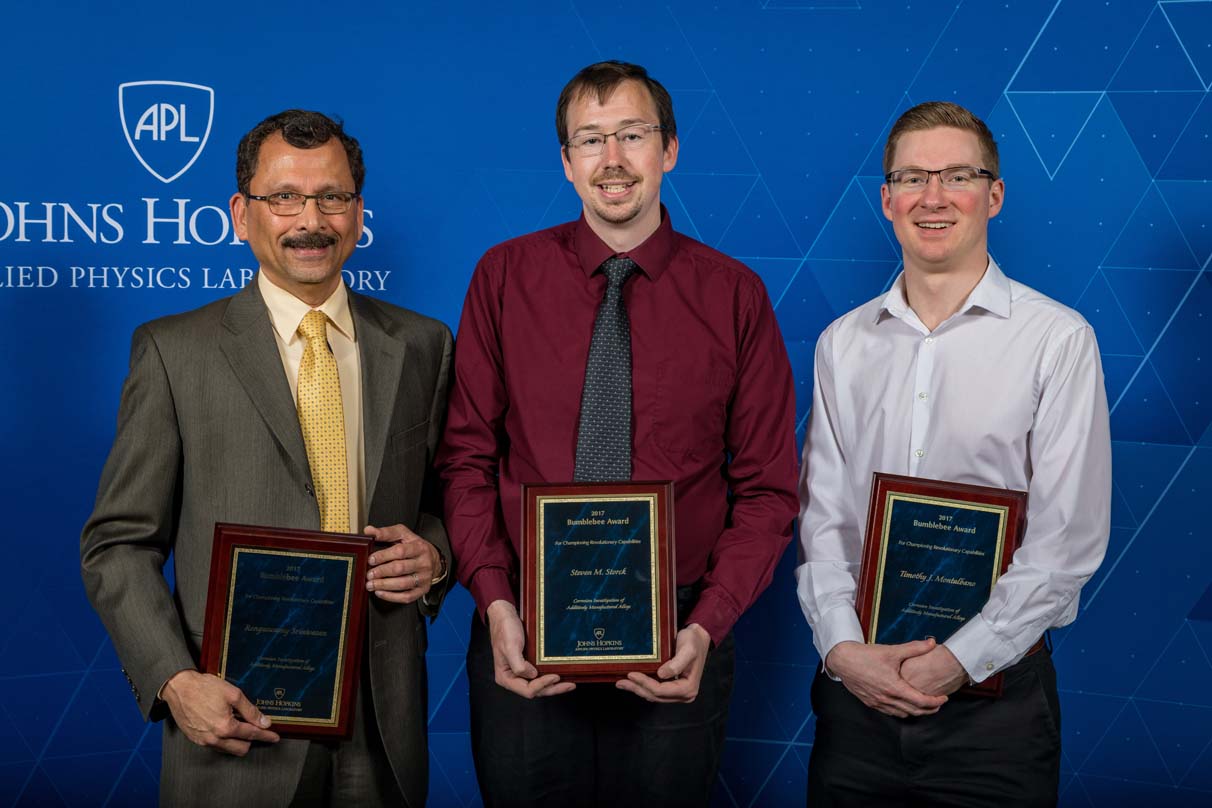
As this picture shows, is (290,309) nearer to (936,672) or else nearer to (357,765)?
(357,765)

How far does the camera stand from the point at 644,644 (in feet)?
7.11

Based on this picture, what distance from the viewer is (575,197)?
359cm

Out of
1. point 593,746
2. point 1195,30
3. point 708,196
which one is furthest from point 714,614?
point 1195,30

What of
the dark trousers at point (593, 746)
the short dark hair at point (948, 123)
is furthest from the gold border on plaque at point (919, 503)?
the short dark hair at point (948, 123)

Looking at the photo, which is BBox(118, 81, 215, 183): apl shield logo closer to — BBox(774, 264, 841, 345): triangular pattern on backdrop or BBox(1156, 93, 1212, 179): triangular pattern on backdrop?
BBox(774, 264, 841, 345): triangular pattern on backdrop

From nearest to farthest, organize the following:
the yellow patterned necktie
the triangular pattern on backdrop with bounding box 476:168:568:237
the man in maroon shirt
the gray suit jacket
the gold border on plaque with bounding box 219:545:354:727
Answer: the gold border on plaque with bounding box 219:545:354:727, the gray suit jacket, the yellow patterned necktie, the man in maroon shirt, the triangular pattern on backdrop with bounding box 476:168:568:237

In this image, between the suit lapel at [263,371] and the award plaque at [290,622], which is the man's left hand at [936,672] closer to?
the award plaque at [290,622]

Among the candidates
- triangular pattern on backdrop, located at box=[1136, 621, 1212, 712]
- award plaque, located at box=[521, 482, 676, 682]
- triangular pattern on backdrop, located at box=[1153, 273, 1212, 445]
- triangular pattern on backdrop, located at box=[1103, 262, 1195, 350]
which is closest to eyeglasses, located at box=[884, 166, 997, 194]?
award plaque, located at box=[521, 482, 676, 682]

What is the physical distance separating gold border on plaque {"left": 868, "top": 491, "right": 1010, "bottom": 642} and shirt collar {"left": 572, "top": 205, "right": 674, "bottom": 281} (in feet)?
2.26

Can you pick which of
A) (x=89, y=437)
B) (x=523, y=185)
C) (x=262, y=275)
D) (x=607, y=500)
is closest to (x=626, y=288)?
(x=607, y=500)

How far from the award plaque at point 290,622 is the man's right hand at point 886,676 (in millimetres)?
997

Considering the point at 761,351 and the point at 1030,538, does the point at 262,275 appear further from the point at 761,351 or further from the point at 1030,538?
the point at 1030,538

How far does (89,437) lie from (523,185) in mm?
1537

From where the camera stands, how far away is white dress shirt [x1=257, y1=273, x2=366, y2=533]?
230 cm
